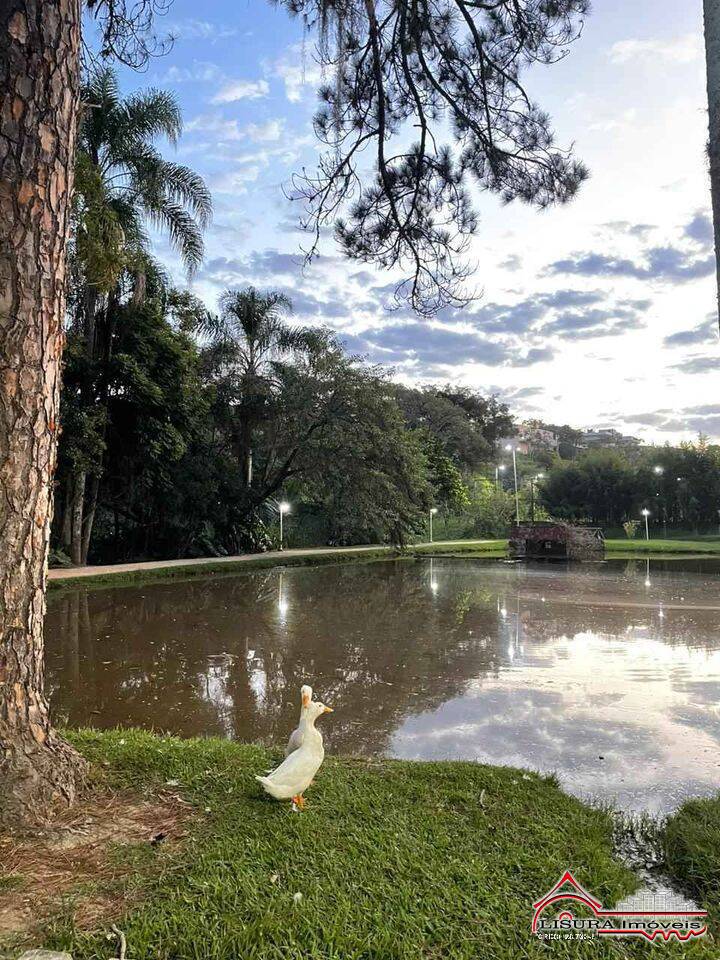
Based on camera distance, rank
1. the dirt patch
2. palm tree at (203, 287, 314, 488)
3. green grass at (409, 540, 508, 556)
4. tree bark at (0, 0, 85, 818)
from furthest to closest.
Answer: green grass at (409, 540, 508, 556)
palm tree at (203, 287, 314, 488)
tree bark at (0, 0, 85, 818)
the dirt patch

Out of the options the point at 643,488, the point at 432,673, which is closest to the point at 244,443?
the point at 432,673

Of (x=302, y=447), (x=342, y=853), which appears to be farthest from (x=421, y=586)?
(x=342, y=853)

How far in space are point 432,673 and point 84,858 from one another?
3918 millimetres

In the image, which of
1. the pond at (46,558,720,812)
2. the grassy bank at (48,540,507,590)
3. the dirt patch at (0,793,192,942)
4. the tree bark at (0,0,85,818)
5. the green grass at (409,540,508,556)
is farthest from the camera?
the green grass at (409,540,508,556)

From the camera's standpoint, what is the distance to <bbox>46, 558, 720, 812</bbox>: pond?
3768 millimetres

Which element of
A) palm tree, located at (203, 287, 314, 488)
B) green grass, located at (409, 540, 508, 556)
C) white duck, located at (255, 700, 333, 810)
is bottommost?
green grass, located at (409, 540, 508, 556)

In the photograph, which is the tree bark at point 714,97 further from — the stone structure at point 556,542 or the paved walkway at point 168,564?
the stone structure at point 556,542

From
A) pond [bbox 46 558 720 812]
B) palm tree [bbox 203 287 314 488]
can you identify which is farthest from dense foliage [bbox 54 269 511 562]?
pond [bbox 46 558 720 812]

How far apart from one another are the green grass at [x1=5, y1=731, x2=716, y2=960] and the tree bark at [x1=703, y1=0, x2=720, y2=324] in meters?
1.97

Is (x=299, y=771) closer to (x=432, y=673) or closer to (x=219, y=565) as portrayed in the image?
(x=432, y=673)

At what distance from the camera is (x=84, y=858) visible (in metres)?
2.03

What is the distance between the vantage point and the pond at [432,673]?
377 cm

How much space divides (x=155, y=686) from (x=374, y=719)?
196 centimetres

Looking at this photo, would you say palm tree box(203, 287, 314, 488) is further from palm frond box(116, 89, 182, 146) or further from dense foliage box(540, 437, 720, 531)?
dense foliage box(540, 437, 720, 531)
